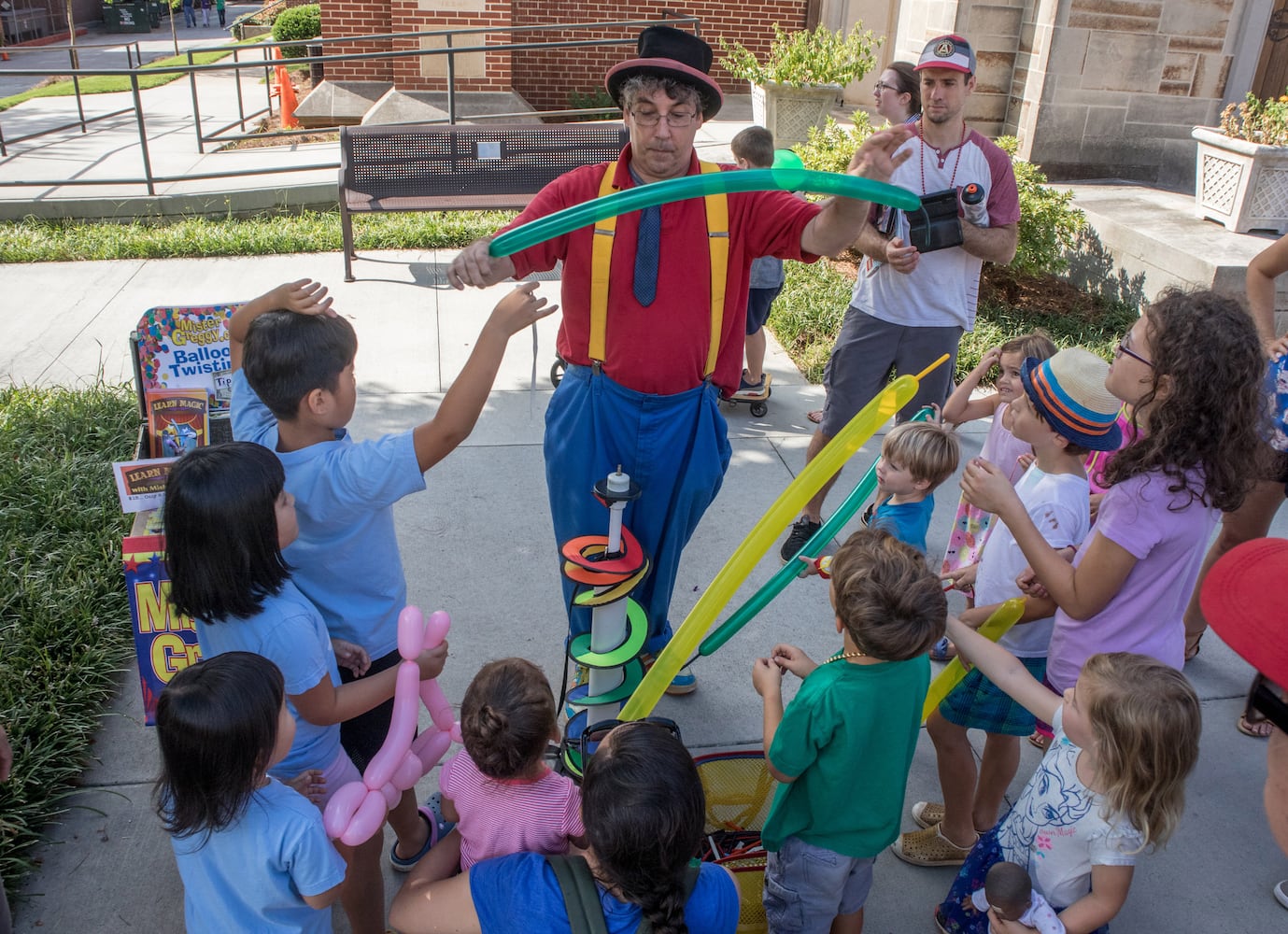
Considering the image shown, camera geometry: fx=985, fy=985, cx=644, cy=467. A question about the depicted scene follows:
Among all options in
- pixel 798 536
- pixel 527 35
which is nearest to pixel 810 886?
pixel 798 536

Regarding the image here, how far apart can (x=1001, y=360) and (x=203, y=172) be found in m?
8.64

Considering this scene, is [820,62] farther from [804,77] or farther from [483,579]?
[483,579]

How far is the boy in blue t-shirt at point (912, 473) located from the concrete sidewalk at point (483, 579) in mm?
838

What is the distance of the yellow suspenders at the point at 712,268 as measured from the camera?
9.00ft

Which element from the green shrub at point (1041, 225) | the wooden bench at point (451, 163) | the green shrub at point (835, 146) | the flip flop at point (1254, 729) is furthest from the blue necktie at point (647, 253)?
the wooden bench at point (451, 163)

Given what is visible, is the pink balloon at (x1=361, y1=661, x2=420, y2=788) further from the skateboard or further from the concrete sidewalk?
the skateboard

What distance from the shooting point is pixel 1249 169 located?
690cm

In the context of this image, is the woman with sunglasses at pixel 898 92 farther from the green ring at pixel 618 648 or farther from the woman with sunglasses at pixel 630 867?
the woman with sunglasses at pixel 630 867

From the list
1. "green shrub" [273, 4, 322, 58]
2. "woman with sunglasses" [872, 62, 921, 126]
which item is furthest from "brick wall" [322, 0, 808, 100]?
"woman with sunglasses" [872, 62, 921, 126]

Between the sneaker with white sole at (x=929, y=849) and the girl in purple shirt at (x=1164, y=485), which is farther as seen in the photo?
the sneaker with white sole at (x=929, y=849)

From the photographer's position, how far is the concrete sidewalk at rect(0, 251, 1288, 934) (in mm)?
2811

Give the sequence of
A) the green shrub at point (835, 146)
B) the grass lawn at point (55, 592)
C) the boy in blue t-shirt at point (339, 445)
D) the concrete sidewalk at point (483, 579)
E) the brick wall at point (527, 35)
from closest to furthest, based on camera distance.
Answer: the boy in blue t-shirt at point (339, 445), the concrete sidewalk at point (483, 579), the grass lawn at point (55, 592), the green shrub at point (835, 146), the brick wall at point (527, 35)

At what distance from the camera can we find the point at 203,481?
2.05m

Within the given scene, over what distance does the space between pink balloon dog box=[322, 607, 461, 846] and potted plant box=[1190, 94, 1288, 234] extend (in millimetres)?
6974
